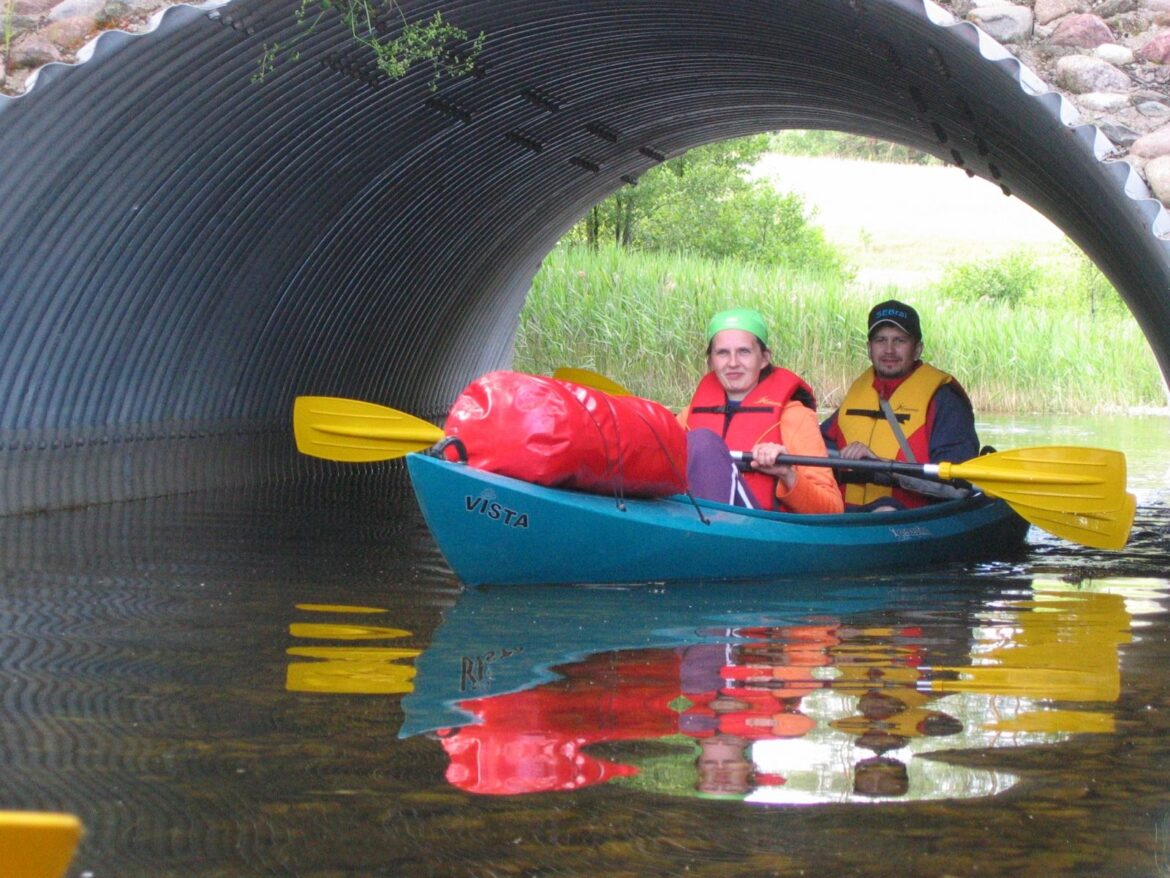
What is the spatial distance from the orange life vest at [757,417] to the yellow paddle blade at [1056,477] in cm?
85

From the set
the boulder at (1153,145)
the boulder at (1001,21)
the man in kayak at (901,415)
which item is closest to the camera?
the boulder at (1153,145)

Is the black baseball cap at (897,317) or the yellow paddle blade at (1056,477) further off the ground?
the black baseball cap at (897,317)

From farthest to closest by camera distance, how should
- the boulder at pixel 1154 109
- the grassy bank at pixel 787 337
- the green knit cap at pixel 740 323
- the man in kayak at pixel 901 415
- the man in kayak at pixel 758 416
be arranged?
the grassy bank at pixel 787 337 → the man in kayak at pixel 901 415 → the green knit cap at pixel 740 323 → the man in kayak at pixel 758 416 → the boulder at pixel 1154 109

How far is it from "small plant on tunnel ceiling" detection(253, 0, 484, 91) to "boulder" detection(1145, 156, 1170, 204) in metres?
3.02

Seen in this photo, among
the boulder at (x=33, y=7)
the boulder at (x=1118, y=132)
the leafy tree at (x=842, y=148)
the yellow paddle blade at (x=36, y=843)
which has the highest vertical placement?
the leafy tree at (x=842, y=148)

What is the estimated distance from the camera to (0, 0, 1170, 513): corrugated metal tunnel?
7.32 m

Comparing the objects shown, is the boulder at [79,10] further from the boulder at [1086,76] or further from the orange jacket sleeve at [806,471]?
the boulder at [1086,76]

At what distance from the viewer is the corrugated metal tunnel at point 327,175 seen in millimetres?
7320

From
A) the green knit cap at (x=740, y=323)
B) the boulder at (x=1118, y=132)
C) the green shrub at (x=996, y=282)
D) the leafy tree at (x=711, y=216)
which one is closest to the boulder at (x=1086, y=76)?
the boulder at (x=1118, y=132)

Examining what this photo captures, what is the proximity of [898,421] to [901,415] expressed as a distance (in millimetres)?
46

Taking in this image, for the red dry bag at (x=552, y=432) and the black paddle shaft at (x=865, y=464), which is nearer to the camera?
the red dry bag at (x=552, y=432)

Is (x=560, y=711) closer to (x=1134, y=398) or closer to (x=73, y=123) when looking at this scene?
(x=73, y=123)

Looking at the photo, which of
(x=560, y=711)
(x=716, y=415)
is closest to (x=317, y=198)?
(x=716, y=415)

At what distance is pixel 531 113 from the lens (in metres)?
10.8
